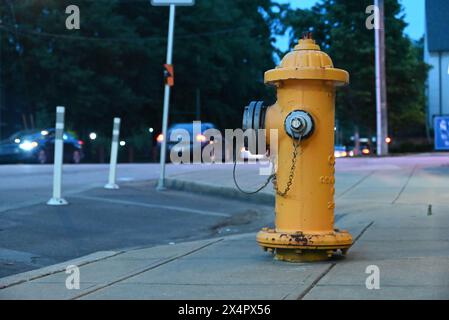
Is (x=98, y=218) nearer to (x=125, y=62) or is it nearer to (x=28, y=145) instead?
(x=28, y=145)

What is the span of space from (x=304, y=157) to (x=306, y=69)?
82 centimetres

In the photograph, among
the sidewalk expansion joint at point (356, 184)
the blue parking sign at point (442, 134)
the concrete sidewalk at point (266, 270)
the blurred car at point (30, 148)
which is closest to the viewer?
the concrete sidewalk at point (266, 270)

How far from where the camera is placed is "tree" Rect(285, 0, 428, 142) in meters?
37.6

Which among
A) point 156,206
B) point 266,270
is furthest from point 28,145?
point 266,270

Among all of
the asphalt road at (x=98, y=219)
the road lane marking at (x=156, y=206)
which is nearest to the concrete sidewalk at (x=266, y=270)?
the asphalt road at (x=98, y=219)

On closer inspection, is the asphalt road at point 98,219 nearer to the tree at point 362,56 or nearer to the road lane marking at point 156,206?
the road lane marking at point 156,206

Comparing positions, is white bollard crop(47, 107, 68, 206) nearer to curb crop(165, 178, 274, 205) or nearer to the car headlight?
curb crop(165, 178, 274, 205)

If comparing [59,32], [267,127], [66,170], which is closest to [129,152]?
[59,32]

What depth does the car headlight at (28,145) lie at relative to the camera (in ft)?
91.4

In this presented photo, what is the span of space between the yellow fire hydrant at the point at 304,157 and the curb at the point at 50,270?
1954 mm

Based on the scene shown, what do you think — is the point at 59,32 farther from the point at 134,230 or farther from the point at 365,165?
the point at 134,230

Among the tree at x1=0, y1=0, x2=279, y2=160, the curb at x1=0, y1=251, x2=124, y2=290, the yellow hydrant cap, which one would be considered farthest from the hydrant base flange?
the tree at x1=0, y1=0, x2=279, y2=160

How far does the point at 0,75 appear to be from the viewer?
133 feet

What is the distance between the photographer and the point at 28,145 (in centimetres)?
2806
